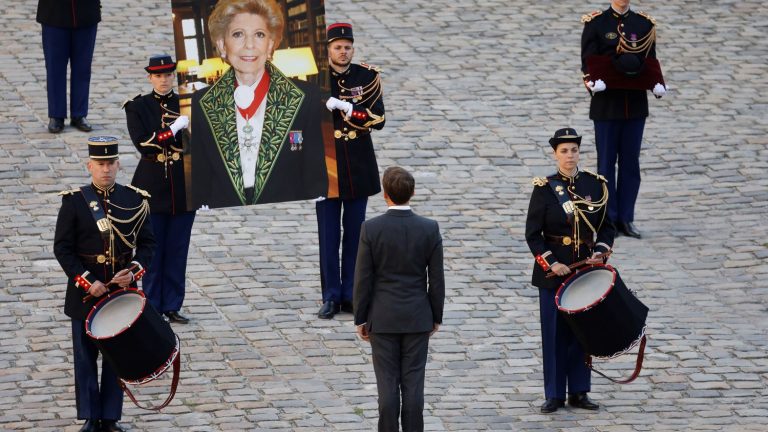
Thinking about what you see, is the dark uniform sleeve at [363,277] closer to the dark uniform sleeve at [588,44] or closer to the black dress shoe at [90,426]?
the black dress shoe at [90,426]

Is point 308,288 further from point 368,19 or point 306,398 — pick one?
point 368,19

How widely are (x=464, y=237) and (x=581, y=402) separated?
136 inches

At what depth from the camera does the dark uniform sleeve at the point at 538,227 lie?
1080 cm

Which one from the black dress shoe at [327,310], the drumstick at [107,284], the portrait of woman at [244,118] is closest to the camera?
the drumstick at [107,284]

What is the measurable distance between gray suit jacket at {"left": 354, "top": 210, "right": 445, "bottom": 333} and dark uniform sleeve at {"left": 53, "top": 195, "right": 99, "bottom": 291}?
6.01ft

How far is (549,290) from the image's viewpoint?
10.9 meters

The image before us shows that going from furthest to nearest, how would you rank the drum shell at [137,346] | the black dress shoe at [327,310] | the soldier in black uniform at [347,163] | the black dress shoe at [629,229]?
the black dress shoe at [629,229]
the black dress shoe at [327,310]
the soldier in black uniform at [347,163]
the drum shell at [137,346]

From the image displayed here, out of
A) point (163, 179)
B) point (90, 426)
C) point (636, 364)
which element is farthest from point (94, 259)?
point (636, 364)

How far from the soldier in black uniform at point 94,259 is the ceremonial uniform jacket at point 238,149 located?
0.99 m

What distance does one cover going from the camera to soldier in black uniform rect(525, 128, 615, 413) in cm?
1088

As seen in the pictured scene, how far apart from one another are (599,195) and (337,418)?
2338mm

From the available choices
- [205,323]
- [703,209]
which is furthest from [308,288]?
[703,209]

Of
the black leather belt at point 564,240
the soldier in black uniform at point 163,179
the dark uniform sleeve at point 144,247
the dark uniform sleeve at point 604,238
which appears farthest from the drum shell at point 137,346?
the dark uniform sleeve at point 604,238

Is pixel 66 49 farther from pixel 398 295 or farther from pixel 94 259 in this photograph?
pixel 398 295
